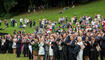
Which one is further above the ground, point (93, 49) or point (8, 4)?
point (8, 4)

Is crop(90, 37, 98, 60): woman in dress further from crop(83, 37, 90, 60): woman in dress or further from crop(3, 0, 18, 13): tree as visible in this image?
crop(3, 0, 18, 13): tree

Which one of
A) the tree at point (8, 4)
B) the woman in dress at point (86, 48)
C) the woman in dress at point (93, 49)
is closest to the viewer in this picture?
the woman in dress at point (86, 48)

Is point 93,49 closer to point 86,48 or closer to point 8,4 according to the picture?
point 86,48

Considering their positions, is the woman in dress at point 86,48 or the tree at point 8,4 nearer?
the woman in dress at point 86,48

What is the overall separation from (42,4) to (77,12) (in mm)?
16634

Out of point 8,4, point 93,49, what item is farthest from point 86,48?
point 8,4

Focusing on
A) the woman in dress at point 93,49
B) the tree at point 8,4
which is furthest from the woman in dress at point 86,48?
the tree at point 8,4

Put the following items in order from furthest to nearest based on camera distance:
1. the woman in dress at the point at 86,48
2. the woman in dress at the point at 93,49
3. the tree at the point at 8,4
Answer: the tree at the point at 8,4, the woman in dress at the point at 93,49, the woman in dress at the point at 86,48

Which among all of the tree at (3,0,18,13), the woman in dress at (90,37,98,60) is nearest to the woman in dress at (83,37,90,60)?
the woman in dress at (90,37,98,60)

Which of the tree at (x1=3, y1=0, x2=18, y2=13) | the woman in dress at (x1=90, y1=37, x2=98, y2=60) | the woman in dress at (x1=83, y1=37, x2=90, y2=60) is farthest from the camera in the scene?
the tree at (x1=3, y1=0, x2=18, y2=13)

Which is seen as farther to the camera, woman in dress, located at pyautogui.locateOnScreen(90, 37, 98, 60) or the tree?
the tree

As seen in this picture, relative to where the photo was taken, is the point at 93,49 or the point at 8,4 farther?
the point at 8,4

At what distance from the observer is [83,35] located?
1480 centimetres

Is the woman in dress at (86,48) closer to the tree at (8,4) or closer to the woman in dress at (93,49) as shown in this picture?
the woman in dress at (93,49)
